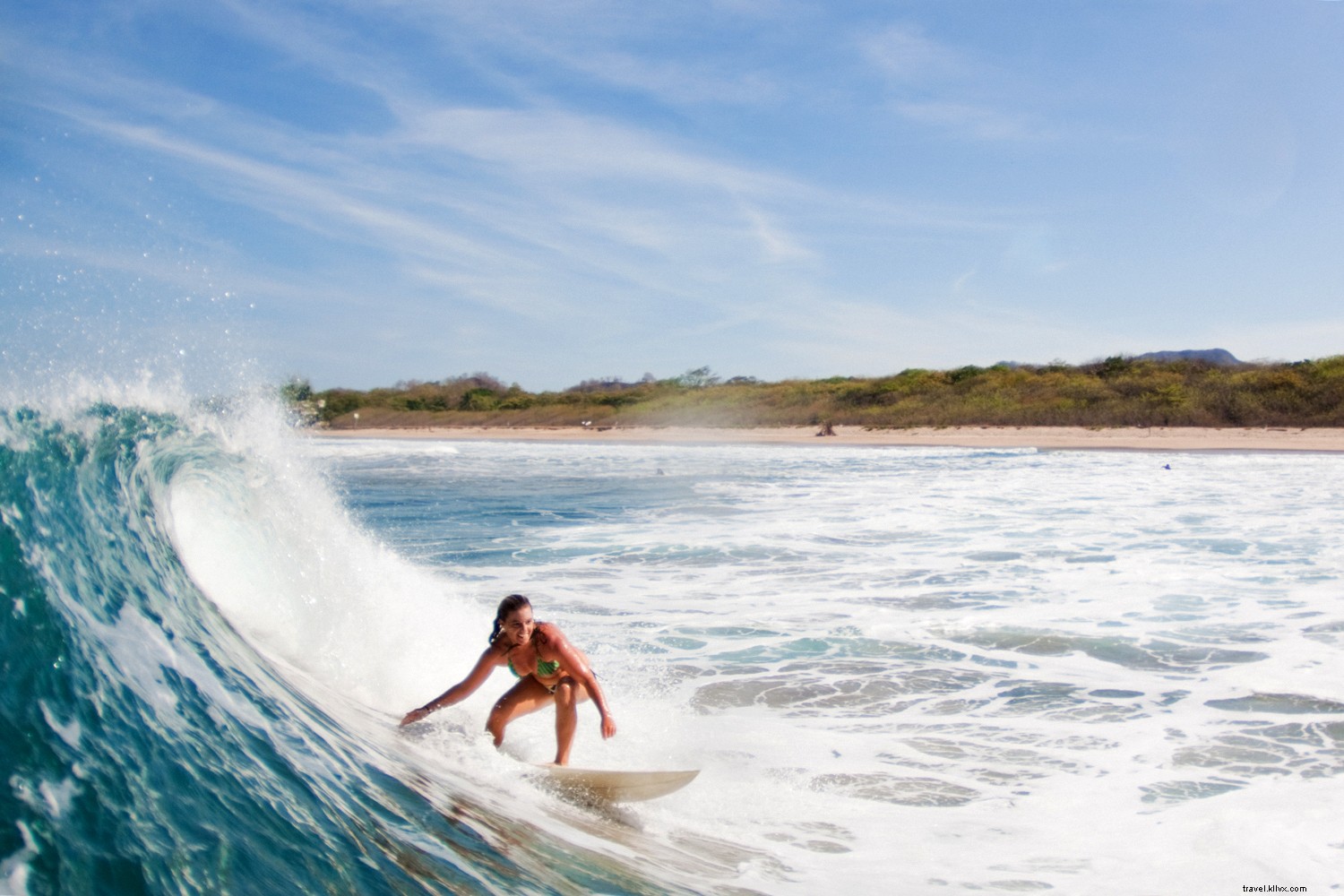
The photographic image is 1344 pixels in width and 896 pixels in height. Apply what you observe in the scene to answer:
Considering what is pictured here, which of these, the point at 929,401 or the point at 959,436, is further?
the point at 929,401

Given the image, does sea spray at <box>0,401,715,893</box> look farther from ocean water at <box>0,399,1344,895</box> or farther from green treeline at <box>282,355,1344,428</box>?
green treeline at <box>282,355,1344,428</box>

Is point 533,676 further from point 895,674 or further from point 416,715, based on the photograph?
point 895,674

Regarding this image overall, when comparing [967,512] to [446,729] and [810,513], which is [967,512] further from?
[446,729]

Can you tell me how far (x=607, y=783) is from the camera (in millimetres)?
4180

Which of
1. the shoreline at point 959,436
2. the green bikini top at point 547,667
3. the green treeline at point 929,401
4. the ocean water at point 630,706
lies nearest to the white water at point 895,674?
the ocean water at point 630,706

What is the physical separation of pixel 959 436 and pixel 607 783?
3725 cm

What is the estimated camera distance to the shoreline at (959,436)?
102ft

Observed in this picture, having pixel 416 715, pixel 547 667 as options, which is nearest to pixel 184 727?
pixel 416 715

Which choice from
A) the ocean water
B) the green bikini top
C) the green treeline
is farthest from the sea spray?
the green treeline

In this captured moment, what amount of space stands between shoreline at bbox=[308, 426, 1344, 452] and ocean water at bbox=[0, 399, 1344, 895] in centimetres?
2226

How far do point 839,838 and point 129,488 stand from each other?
13.8 ft

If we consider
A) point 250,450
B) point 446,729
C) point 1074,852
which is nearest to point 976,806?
point 1074,852

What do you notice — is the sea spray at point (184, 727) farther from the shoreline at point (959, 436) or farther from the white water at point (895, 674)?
the shoreline at point (959, 436)

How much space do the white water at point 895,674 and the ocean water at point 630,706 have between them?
28 mm
